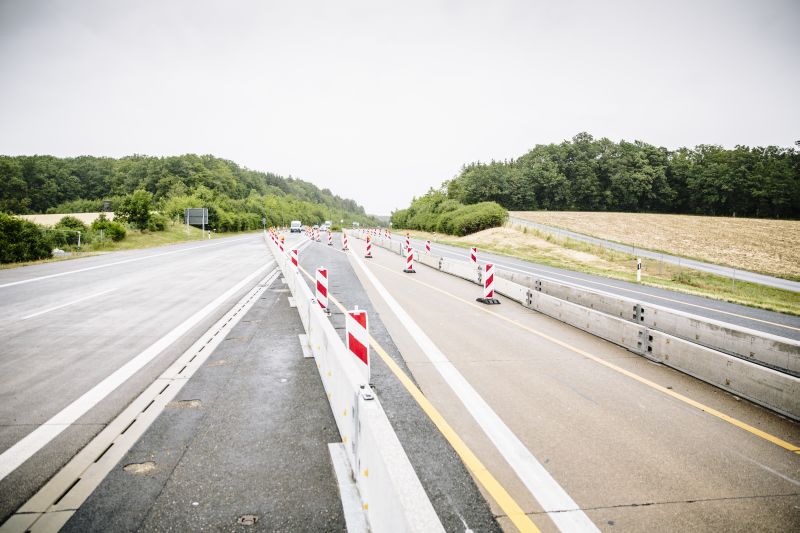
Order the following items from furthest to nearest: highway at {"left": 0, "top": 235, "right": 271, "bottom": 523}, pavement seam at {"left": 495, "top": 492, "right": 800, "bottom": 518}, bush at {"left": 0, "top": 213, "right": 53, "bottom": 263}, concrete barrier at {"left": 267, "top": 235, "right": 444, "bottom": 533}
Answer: bush at {"left": 0, "top": 213, "right": 53, "bottom": 263} → highway at {"left": 0, "top": 235, "right": 271, "bottom": 523} → pavement seam at {"left": 495, "top": 492, "right": 800, "bottom": 518} → concrete barrier at {"left": 267, "top": 235, "right": 444, "bottom": 533}

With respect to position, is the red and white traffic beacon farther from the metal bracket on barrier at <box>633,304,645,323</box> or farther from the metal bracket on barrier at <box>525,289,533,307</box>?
the metal bracket on barrier at <box>633,304,645,323</box>

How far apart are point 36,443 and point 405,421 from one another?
3.65 metres

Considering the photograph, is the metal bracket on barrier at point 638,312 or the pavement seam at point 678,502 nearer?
the pavement seam at point 678,502

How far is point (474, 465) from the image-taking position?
3785 millimetres

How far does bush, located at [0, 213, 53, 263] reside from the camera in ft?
64.0

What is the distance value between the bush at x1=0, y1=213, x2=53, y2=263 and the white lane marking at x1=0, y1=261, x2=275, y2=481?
18.3m

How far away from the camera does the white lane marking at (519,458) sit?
314 centimetres

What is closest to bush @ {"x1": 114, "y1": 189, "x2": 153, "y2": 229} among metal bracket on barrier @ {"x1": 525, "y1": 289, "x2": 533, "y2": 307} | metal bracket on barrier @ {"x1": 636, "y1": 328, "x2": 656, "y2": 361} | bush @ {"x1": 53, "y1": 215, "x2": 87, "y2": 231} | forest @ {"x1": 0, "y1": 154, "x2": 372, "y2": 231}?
bush @ {"x1": 53, "y1": 215, "x2": 87, "y2": 231}

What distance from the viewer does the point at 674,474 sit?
378 cm

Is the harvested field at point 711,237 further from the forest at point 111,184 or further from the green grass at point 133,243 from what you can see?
the forest at point 111,184

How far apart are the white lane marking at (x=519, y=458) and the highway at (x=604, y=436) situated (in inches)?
0.5

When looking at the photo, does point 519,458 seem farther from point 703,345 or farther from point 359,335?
point 703,345

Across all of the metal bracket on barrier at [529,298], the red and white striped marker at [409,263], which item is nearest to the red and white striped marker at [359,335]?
the metal bracket on barrier at [529,298]

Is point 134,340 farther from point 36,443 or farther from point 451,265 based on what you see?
point 451,265
